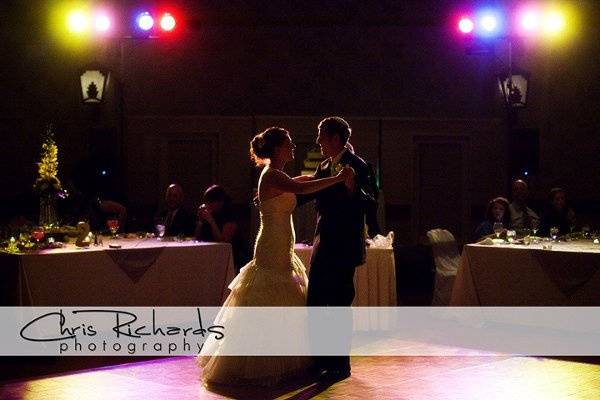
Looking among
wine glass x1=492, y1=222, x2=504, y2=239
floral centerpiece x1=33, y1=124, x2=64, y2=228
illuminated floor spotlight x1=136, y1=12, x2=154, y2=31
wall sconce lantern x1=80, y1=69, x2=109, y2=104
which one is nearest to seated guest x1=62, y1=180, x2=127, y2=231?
floral centerpiece x1=33, y1=124, x2=64, y2=228

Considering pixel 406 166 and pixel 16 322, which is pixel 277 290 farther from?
pixel 406 166

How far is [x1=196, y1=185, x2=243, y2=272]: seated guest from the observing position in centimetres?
762

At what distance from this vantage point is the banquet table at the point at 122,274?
244 inches

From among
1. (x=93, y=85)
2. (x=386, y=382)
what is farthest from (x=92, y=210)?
(x=386, y=382)

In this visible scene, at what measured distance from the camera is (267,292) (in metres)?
5.36

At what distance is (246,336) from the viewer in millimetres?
5336

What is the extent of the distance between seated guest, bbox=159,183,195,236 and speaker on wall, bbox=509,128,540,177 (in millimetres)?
6447

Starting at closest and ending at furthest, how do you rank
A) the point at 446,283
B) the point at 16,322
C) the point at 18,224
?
1. the point at 16,322
2. the point at 18,224
3. the point at 446,283

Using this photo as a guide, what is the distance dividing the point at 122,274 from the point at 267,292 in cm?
192

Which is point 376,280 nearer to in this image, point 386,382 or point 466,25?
point 386,382

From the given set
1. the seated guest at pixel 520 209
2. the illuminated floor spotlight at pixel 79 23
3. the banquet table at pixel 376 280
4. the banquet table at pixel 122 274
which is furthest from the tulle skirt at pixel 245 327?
the illuminated floor spotlight at pixel 79 23

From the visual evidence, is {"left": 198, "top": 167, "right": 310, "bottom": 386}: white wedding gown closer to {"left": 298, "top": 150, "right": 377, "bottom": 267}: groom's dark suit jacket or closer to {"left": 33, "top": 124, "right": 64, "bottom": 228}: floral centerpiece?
{"left": 298, "top": 150, "right": 377, "bottom": 267}: groom's dark suit jacket

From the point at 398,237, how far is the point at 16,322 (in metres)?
9.01

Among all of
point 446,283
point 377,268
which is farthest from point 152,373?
point 446,283
